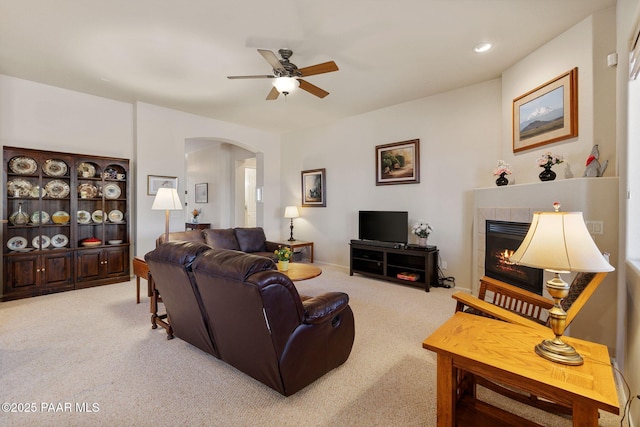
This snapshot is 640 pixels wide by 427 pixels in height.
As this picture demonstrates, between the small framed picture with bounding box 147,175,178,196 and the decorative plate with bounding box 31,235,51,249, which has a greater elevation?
the small framed picture with bounding box 147,175,178,196

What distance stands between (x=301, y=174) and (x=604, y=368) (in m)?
5.75

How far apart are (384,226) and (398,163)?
109cm

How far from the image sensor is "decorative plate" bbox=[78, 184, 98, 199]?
173 inches

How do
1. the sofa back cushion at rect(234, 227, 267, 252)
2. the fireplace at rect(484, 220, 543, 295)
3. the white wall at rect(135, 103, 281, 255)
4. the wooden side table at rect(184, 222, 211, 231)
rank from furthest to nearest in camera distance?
the wooden side table at rect(184, 222, 211, 231)
the sofa back cushion at rect(234, 227, 267, 252)
the white wall at rect(135, 103, 281, 255)
the fireplace at rect(484, 220, 543, 295)

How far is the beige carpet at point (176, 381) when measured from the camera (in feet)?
5.63

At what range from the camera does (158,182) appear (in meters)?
5.04

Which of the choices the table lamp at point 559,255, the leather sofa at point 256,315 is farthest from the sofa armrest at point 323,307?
the table lamp at point 559,255

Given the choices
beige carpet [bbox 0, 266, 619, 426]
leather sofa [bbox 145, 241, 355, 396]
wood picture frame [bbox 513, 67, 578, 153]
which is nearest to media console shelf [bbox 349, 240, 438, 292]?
beige carpet [bbox 0, 266, 619, 426]

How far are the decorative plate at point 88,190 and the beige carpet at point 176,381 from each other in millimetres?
1846

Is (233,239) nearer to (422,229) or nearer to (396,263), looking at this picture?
(396,263)

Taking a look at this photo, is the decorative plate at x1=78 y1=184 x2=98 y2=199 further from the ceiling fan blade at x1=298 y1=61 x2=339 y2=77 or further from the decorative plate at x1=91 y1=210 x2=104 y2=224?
the ceiling fan blade at x1=298 y1=61 x2=339 y2=77

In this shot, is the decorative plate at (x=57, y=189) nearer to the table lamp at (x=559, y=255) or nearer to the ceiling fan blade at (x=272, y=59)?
the ceiling fan blade at (x=272, y=59)

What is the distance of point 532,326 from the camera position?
1639mm

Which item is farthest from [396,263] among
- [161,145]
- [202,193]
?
[202,193]
